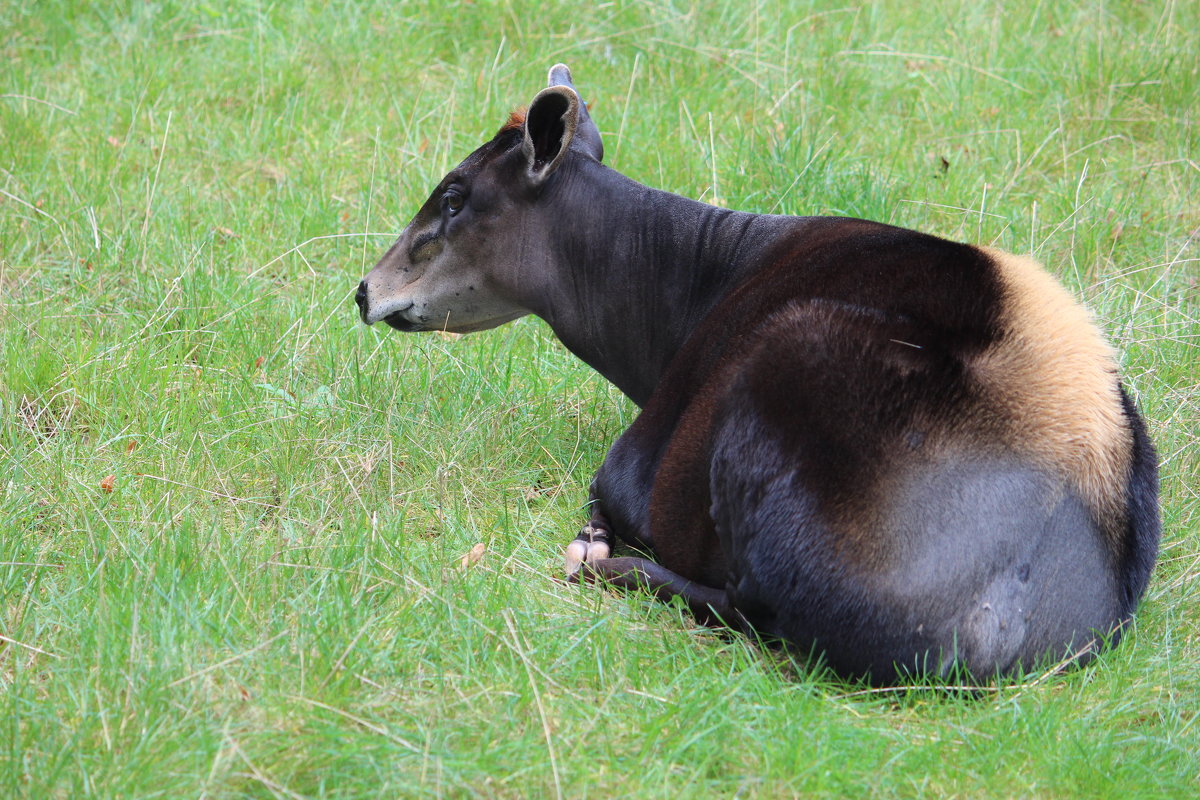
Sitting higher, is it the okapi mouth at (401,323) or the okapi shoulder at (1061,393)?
the okapi shoulder at (1061,393)

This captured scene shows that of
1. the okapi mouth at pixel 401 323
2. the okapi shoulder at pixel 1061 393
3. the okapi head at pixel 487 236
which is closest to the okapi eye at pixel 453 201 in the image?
the okapi head at pixel 487 236

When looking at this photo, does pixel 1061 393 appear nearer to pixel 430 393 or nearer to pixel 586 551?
pixel 586 551

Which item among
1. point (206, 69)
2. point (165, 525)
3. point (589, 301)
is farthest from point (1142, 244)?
point (206, 69)

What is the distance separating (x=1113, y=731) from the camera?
3611mm

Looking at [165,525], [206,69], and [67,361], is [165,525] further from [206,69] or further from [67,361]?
[206,69]

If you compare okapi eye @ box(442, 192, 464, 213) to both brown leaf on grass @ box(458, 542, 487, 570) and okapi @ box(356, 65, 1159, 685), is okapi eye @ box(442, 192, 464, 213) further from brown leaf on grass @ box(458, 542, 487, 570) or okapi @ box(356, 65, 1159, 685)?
brown leaf on grass @ box(458, 542, 487, 570)

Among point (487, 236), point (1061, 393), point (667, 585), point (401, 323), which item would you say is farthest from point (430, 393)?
point (1061, 393)

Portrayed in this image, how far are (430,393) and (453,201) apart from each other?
0.92 meters

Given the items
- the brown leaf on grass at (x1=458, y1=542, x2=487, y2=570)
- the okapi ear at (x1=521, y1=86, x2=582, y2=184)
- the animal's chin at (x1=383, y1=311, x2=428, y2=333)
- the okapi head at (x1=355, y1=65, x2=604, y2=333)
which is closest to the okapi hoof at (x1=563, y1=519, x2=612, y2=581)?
the brown leaf on grass at (x1=458, y1=542, x2=487, y2=570)

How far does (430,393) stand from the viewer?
5.68m

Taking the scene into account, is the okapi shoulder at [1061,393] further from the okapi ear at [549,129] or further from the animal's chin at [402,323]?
the animal's chin at [402,323]

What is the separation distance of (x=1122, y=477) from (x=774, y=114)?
4.43 metres

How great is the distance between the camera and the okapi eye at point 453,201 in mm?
5227

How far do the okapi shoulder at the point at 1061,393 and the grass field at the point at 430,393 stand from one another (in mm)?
587
